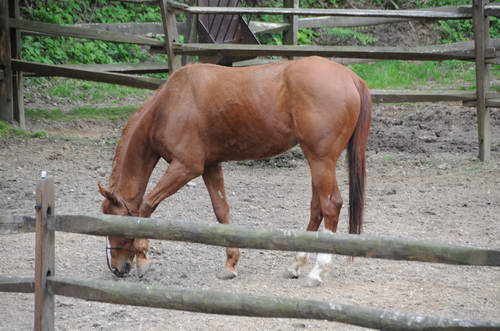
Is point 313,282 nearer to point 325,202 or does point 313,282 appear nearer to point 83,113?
point 325,202

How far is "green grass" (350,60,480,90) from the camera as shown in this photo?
13.5 m

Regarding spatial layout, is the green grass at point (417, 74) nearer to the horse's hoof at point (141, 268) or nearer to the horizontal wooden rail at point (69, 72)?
the horizontal wooden rail at point (69, 72)

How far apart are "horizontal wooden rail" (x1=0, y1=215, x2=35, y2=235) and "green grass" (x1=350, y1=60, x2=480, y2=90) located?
984 cm

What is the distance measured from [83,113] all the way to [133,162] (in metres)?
5.62

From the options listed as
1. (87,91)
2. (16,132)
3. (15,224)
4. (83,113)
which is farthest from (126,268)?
(87,91)

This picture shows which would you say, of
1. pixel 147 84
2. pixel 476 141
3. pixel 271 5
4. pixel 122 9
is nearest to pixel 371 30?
pixel 271 5

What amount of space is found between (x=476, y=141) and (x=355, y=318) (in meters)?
7.15

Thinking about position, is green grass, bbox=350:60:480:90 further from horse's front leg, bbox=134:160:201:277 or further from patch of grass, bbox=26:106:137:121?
horse's front leg, bbox=134:160:201:277

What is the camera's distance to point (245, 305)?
12.0 feet

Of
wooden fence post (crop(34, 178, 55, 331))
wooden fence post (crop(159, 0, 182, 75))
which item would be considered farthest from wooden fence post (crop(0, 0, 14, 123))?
wooden fence post (crop(34, 178, 55, 331))

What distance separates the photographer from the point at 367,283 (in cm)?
565

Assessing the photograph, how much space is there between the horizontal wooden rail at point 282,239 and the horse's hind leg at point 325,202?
203 cm

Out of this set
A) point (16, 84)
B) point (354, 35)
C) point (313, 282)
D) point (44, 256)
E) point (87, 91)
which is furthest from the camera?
point (354, 35)

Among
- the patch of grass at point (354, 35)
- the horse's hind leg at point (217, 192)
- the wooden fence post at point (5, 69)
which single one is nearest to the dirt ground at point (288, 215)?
the horse's hind leg at point (217, 192)
